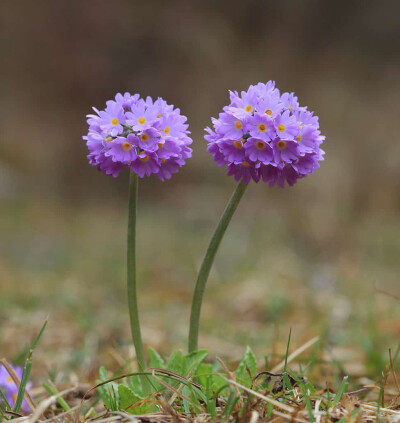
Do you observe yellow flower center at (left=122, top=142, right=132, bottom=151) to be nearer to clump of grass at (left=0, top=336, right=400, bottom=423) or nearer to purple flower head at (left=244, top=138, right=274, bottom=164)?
purple flower head at (left=244, top=138, right=274, bottom=164)

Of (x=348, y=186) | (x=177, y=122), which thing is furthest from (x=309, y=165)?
(x=348, y=186)

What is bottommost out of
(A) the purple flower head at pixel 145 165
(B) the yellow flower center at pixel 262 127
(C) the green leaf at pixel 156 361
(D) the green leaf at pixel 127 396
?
(D) the green leaf at pixel 127 396

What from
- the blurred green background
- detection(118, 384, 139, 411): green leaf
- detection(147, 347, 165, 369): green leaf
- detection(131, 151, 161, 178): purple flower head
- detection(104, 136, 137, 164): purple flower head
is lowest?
detection(118, 384, 139, 411): green leaf

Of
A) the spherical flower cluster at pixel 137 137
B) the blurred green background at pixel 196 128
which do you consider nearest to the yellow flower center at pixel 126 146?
the spherical flower cluster at pixel 137 137

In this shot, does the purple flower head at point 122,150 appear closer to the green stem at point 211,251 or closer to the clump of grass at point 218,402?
the green stem at point 211,251

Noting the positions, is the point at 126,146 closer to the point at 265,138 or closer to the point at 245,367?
the point at 265,138

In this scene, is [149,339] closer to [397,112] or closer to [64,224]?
[64,224]

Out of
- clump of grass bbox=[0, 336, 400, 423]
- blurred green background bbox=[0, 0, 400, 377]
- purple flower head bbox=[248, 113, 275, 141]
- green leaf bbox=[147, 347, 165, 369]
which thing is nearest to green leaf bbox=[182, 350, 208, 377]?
clump of grass bbox=[0, 336, 400, 423]
